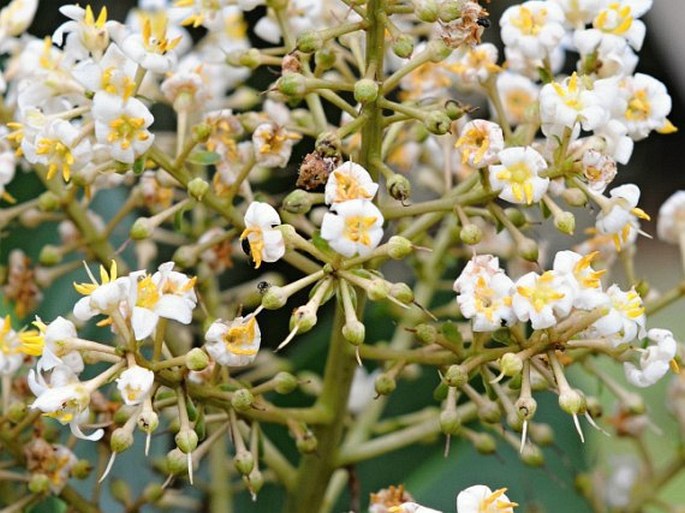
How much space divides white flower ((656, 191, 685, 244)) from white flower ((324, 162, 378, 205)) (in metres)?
0.43

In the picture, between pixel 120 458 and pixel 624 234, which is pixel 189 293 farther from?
pixel 120 458

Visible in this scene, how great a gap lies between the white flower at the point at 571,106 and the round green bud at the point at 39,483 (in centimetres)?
51

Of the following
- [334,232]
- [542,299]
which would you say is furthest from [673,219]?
[334,232]

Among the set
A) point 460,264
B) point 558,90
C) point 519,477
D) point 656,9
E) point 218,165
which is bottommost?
point 656,9

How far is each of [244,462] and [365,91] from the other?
11.8 inches

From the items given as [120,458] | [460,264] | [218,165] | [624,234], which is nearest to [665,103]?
[624,234]

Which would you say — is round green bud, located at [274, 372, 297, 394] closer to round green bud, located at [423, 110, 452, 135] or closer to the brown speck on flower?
round green bud, located at [423, 110, 452, 135]

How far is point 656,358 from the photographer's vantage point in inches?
37.0

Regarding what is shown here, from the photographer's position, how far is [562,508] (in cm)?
151

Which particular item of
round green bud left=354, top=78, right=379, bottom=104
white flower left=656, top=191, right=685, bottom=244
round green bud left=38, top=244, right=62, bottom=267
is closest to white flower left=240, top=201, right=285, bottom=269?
round green bud left=354, top=78, right=379, bottom=104

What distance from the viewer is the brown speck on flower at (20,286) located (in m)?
1.23

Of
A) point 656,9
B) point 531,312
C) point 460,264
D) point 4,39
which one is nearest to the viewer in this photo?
point 531,312

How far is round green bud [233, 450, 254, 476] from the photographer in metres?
0.95

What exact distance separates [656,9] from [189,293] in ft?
7.41
